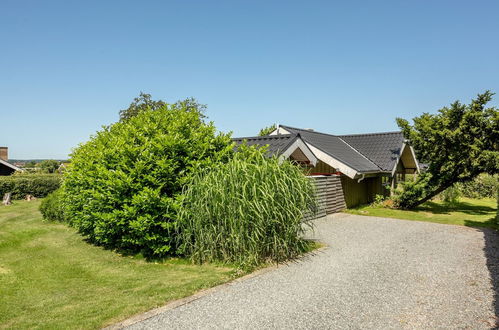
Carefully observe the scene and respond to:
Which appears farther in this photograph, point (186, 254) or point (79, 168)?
point (79, 168)

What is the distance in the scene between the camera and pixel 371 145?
21.2 m

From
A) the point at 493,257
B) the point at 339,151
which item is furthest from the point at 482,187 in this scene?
the point at 493,257

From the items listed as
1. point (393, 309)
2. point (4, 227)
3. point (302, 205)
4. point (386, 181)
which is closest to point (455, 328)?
point (393, 309)

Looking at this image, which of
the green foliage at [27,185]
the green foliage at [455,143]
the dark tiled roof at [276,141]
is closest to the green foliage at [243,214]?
the dark tiled roof at [276,141]

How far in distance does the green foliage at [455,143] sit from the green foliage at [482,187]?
9.25 m

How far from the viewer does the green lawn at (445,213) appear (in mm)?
14133

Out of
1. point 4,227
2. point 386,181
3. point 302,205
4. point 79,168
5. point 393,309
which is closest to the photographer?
point 393,309

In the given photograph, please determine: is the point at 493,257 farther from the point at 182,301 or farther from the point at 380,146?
the point at 380,146

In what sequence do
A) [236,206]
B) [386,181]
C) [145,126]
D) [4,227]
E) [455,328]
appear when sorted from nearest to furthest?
[455,328] → [236,206] → [145,126] → [4,227] → [386,181]

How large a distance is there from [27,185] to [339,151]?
20.9m

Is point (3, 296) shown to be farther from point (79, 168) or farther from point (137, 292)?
point (79, 168)

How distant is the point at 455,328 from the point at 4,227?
14298mm

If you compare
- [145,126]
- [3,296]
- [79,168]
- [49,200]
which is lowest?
[3,296]

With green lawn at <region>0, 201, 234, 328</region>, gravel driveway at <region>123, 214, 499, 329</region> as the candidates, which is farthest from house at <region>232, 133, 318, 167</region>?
green lawn at <region>0, 201, 234, 328</region>
